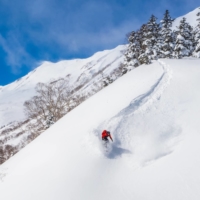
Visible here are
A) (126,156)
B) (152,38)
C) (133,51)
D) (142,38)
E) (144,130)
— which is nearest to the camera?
(126,156)

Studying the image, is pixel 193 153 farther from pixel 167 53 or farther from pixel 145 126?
pixel 167 53

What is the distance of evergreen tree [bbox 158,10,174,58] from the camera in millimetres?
32000

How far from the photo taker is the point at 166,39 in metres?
32.5

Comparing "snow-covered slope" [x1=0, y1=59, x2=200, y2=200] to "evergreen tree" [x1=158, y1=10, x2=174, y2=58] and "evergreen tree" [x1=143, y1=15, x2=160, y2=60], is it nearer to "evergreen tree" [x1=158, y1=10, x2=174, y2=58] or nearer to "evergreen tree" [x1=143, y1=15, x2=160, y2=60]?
"evergreen tree" [x1=143, y1=15, x2=160, y2=60]

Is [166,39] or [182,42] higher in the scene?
[166,39]

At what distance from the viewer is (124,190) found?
8.19 m

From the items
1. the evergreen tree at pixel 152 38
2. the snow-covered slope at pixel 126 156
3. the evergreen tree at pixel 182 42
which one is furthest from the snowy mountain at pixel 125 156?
the evergreen tree at pixel 182 42

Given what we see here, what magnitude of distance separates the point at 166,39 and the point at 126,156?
2930cm

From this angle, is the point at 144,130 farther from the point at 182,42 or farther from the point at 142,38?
the point at 182,42

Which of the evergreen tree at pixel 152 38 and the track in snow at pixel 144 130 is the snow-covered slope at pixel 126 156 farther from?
the evergreen tree at pixel 152 38

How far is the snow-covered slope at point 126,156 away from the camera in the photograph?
819 cm

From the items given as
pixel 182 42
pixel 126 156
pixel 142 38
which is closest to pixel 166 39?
pixel 182 42

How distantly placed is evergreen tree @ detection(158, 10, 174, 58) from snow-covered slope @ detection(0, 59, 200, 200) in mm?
18991

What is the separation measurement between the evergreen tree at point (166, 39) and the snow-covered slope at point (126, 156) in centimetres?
1899
